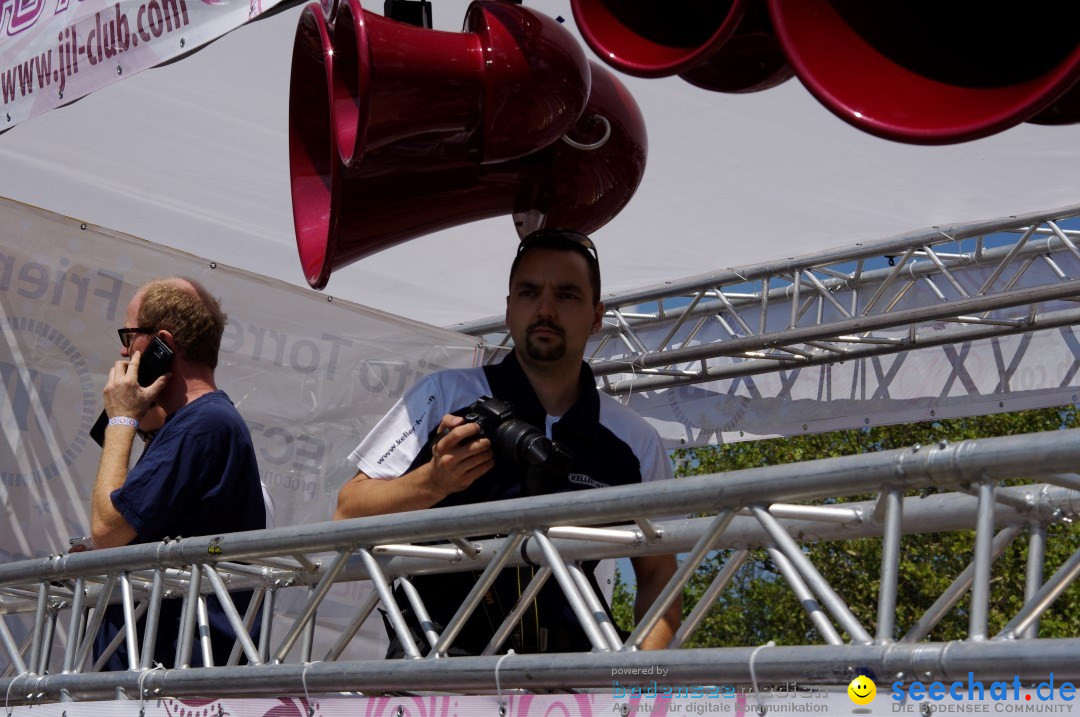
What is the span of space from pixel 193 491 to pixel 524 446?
2.52ft

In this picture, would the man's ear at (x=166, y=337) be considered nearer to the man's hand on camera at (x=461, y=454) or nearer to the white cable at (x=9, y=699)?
the white cable at (x=9, y=699)

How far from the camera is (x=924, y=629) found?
1.56m

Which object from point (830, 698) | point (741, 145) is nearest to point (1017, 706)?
point (830, 698)

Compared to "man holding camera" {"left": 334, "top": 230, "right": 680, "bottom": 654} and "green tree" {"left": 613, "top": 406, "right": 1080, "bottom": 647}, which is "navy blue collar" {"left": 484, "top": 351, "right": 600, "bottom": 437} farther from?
"green tree" {"left": 613, "top": 406, "right": 1080, "bottom": 647}

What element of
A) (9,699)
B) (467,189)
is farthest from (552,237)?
(9,699)

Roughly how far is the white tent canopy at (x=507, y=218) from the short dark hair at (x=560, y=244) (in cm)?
75

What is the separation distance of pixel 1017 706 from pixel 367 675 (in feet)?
3.25

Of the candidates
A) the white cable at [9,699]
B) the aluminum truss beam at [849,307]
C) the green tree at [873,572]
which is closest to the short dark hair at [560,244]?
the white cable at [9,699]

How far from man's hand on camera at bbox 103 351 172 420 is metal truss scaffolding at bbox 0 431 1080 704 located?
34cm

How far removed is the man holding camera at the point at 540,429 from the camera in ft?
7.51

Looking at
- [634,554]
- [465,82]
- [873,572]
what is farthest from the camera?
[873,572]

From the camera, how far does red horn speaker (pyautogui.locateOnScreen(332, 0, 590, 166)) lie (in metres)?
2.20

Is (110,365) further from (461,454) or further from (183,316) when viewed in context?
(461,454)

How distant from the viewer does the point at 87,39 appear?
2750 mm
